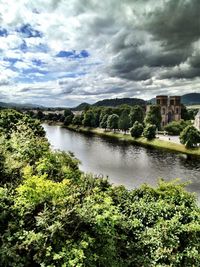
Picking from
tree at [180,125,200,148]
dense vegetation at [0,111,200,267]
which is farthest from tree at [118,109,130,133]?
dense vegetation at [0,111,200,267]

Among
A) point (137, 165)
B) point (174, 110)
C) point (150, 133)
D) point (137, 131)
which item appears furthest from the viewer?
point (174, 110)

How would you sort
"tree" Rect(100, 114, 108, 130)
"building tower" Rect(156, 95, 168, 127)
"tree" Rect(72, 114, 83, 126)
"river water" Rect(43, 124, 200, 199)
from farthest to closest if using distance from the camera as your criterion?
"tree" Rect(72, 114, 83, 126), "building tower" Rect(156, 95, 168, 127), "tree" Rect(100, 114, 108, 130), "river water" Rect(43, 124, 200, 199)

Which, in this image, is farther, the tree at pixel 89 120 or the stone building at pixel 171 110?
the tree at pixel 89 120

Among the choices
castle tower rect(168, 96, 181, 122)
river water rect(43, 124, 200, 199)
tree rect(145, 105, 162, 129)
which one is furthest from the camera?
castle tower rect(168, 96, 181, 122)

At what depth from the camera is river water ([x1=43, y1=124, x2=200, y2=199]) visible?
58319mm

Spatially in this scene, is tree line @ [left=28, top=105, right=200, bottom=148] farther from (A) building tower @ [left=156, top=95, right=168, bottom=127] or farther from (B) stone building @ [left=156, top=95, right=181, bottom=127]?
(A) building tower @ [left=156, top=95, right=168, bottom=127]

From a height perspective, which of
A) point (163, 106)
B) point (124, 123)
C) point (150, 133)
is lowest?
point (150, 133)

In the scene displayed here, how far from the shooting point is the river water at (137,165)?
58.3m

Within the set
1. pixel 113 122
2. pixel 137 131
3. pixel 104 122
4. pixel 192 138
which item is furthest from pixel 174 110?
pixel 192 138

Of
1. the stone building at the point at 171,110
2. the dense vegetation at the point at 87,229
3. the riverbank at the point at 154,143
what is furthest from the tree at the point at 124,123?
the dense vegetation at the point at 87,229

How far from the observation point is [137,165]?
71.4 metres

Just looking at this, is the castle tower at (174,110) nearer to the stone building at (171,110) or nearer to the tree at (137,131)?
the stone building at (171,110)

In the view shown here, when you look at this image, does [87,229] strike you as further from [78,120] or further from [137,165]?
[78,120]

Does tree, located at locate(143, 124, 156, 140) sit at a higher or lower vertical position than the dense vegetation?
lower
